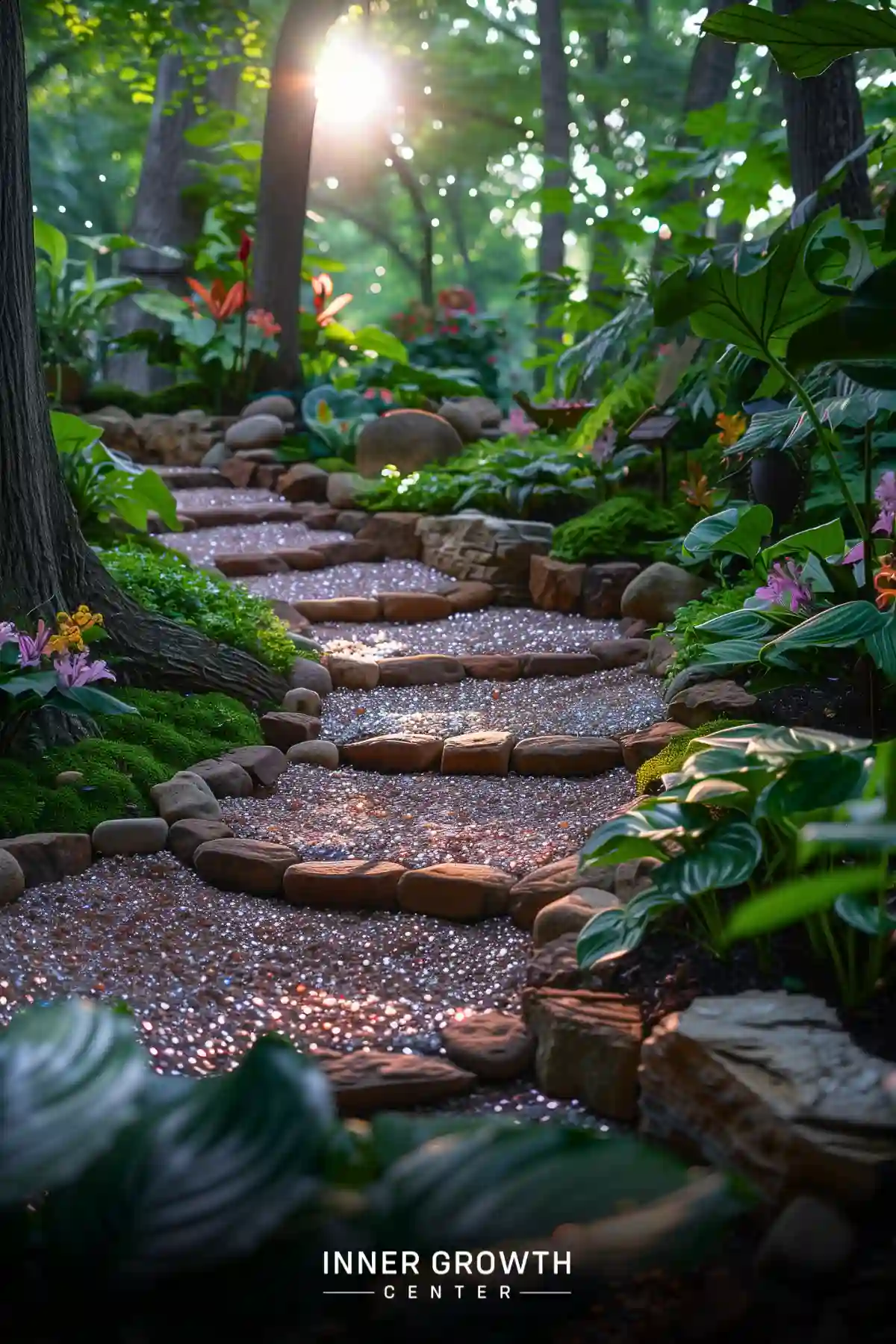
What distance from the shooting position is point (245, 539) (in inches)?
277

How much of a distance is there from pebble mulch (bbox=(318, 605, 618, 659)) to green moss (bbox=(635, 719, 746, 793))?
5.27 feet

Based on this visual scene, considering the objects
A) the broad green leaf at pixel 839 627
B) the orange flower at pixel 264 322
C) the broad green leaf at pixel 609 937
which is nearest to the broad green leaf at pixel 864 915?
the broad green leaf at pixel 609 937

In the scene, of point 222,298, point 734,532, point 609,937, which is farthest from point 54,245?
point 609,937

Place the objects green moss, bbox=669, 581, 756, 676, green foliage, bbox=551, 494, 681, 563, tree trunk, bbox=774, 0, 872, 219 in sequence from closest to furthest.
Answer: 1. green moss, bbox=669, 581, 756, 676
2. tree trunk, bbox=774, 0, 872, 219
3. green foliage, bbox=551, 494, 681, 563

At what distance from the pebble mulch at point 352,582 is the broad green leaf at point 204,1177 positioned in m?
4.36

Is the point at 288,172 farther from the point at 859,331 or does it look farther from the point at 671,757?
the point at 859,331

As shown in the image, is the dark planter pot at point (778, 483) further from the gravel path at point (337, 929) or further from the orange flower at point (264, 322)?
the orange flower at point (264, 322)

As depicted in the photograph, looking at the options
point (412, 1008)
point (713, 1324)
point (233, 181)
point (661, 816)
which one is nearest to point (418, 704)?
point (412, 1008)

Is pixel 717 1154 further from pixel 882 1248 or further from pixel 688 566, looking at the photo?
pixel 688 566

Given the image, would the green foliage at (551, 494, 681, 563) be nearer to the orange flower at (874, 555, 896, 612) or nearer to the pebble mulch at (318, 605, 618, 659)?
the pebble mulch at (318, 605, 618, 659)

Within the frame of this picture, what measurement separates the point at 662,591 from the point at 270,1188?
12.7ft

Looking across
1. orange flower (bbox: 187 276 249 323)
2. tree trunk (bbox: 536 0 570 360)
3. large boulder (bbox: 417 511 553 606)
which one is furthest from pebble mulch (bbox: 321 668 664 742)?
tree trunk (bbox: 536 0 570 360)

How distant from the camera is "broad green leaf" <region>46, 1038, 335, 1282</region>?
1.39 meters

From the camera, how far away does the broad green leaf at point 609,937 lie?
211 centimetres
